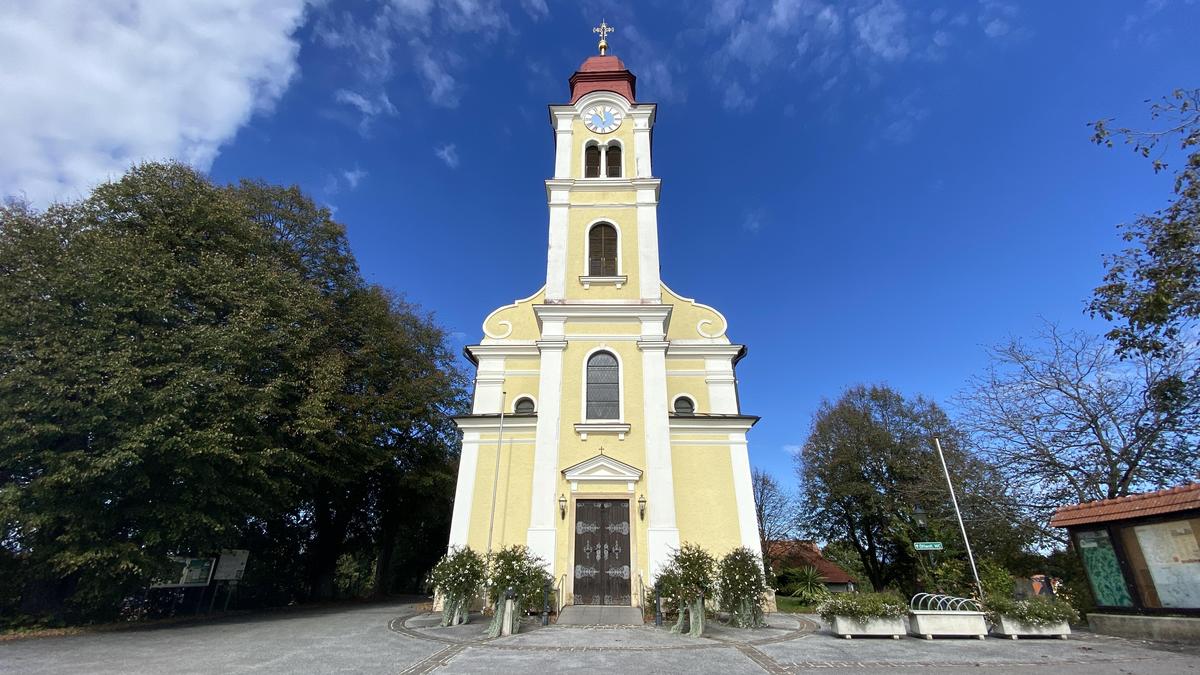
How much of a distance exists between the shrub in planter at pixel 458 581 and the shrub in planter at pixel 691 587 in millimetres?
4363

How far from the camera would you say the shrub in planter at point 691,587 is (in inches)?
427

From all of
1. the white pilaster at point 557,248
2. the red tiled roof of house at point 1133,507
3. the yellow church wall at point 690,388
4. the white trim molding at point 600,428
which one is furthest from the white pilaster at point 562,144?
the red tiled roof of house at point 1133,507

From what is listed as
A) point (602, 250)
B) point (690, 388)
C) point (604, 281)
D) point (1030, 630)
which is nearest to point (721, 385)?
point (690, 388)

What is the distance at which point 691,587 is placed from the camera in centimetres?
1103

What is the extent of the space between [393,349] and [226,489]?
8.56 meters

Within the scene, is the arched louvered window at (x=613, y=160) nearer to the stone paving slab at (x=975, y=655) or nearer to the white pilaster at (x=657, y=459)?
the white pilaster at (x=657, y=459)

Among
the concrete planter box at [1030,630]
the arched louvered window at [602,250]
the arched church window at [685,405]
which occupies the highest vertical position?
the arched louvered window at [602,250]

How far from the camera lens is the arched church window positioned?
1823cm

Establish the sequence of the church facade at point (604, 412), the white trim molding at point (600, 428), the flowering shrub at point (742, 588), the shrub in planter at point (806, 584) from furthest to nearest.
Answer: the shrub in planter at point (806, 584) < the white trim molding at point (600, 428) < the church facade at point (604, 412) < the flowering shrub at point (742, 588)

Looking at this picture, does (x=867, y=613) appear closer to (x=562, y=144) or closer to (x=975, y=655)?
(x=975, y=655)

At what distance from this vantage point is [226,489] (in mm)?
13844

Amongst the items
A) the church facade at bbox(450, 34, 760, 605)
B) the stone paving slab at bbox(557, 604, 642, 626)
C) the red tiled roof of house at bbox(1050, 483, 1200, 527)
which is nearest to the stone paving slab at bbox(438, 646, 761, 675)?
the stone paving slab at bbox(557, 604, 642, 626)

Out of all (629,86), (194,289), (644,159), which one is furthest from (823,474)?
(194,289)

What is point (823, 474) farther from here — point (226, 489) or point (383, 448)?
point (226, 489)
